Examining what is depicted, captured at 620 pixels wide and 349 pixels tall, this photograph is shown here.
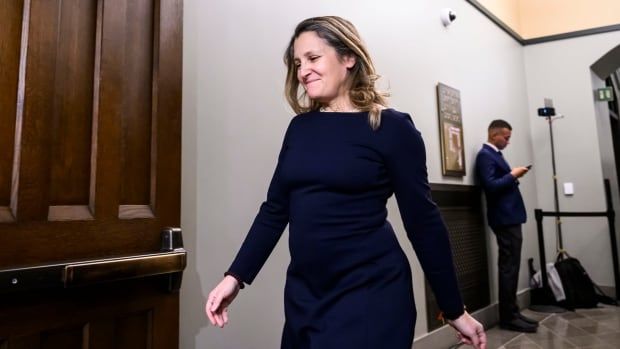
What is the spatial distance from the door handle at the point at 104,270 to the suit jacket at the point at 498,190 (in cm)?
260

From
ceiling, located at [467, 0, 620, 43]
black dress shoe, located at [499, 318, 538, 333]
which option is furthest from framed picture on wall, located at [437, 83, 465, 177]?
ceiling, located at [467, 0, 620, 43]

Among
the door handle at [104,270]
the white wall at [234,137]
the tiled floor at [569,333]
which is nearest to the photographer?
the door handle at [104,270]

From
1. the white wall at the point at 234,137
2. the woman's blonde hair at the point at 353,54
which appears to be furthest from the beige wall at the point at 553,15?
the woman's blonde hair at the point at 353,54

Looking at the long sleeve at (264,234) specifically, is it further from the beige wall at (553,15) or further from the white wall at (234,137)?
the beige wall at (553,15)

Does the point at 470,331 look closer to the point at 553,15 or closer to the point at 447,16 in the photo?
the point at 447,16

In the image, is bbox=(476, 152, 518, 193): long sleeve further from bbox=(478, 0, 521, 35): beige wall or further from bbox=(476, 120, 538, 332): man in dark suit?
bbox=(478, 0, 521, 35): beige wall

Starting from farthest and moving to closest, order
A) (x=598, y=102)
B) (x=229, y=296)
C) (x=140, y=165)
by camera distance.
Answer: (x=598, y=102) → (x=140, y=165) → (x=229, y=296)

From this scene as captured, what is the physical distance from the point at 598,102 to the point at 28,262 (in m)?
4.88

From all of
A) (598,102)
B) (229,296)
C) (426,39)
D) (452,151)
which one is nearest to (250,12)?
(229,296)

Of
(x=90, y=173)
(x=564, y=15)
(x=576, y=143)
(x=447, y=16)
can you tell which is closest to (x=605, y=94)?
(x=576, y=143)

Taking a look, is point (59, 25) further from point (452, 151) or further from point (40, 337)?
point (452, 151)

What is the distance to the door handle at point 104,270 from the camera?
81 cm

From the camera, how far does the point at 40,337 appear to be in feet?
2.86

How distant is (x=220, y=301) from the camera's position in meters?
0.95
